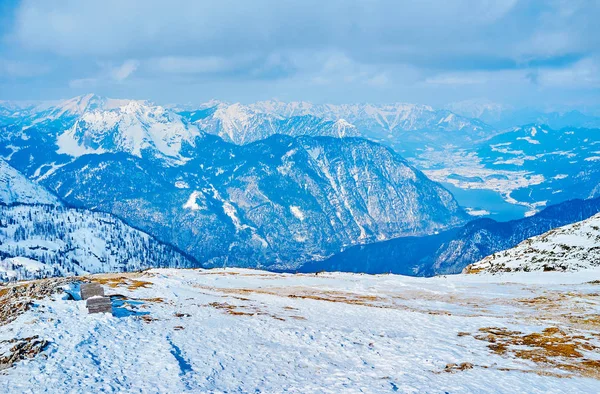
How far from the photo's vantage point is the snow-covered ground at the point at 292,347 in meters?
29.8

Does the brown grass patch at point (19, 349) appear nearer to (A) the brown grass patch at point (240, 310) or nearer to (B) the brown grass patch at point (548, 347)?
(A) the brown grass patch at point (240, 310)

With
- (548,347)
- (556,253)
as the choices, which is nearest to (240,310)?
(548,347)

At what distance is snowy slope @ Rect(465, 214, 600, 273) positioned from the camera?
113438 millimetres

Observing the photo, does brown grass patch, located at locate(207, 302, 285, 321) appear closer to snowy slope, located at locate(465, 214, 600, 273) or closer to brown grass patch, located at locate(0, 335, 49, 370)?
brown grass patch, located at locate(0, 335, 49, 370)

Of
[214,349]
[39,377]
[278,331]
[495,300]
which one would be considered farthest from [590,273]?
[39,377]

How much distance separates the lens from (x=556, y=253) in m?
123

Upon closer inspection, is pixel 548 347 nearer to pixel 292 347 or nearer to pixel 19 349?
pixel 292 347

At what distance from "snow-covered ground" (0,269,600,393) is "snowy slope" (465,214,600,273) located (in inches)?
2090

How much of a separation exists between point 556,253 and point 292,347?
355 feet

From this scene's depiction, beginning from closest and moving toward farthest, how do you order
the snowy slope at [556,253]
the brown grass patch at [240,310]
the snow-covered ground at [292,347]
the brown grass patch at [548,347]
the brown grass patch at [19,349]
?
the brown grass patch at [19,349]
the snow-covered ground at [292,347]
the brown grass patch at [548,347]
the brown grass patch at [240,310]
the snowy slope at [556,253]

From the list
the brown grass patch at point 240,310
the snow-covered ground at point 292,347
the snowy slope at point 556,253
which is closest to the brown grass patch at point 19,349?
the snow-covered ground at point 292,347

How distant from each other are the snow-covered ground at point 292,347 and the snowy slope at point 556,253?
53.1 meters

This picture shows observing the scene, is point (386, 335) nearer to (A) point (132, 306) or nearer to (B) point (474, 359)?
(B) point (474, 359)

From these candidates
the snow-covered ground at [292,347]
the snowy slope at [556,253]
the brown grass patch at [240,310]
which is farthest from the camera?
the snowy slope at [556,253]
